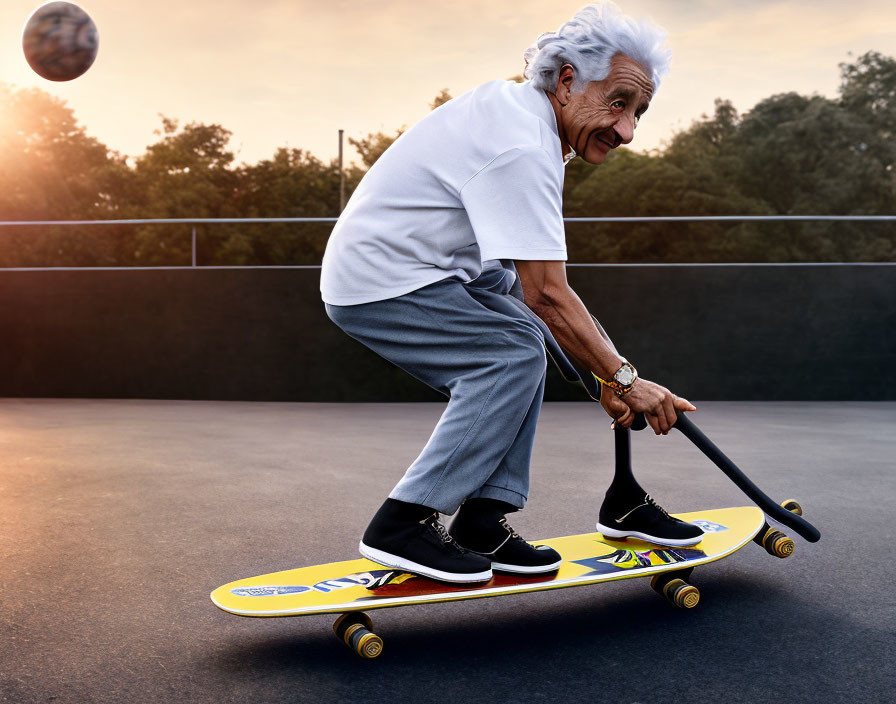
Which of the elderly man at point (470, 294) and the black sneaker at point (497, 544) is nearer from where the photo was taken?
the elderly man at point (470, 294)

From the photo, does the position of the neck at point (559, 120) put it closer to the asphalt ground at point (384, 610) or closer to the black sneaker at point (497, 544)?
the black sneaker at point (497, 544)

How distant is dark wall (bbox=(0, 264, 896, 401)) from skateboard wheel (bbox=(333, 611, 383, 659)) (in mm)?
7211

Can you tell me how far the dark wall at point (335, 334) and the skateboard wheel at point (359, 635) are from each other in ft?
23.7

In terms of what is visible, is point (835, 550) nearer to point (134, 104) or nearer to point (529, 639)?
point (529, 639)

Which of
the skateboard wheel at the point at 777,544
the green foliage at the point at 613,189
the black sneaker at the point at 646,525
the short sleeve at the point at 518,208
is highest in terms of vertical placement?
the green foliage at the point at 613,189

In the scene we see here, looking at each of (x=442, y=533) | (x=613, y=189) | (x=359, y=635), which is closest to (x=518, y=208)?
(x=442, y=533)

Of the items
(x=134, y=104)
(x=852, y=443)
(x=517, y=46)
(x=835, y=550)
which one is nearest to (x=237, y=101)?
(x=134, y=104)

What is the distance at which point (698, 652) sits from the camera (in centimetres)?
226

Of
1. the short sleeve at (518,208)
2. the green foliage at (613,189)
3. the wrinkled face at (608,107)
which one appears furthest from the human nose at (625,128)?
the green foliage at (613,189)

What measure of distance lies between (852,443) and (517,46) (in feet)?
43.4

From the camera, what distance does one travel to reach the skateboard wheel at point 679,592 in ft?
8.30

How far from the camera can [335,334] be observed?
9555 millimetres

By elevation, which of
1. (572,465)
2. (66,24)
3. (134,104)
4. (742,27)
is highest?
(742,27)

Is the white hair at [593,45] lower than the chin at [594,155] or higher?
higher
